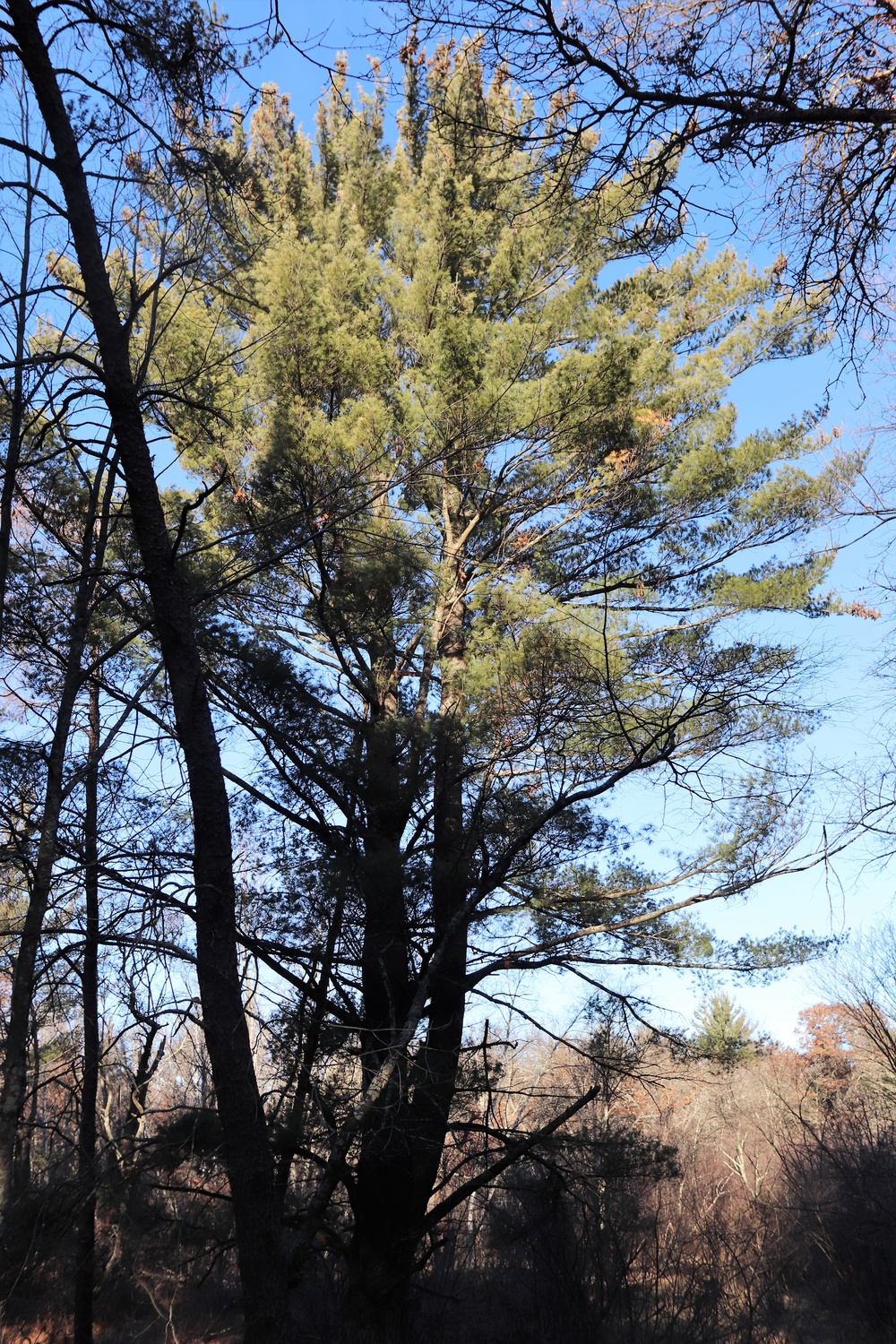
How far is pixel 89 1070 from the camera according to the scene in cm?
571

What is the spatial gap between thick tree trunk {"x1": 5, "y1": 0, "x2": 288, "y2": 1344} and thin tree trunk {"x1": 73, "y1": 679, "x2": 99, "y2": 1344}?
65 cm

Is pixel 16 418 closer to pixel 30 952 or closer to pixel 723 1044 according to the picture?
pixel 30 952

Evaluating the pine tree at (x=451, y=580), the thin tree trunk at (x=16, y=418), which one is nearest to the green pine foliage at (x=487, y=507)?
the pine tree at (x=451, y=580)

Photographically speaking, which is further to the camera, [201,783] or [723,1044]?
[723,1044]

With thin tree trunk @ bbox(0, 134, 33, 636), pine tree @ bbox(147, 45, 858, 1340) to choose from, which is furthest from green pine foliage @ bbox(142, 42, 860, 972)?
thin tree trunk @ bbox(0, 134, 33, 636)

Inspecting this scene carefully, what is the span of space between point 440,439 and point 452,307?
1.76 m

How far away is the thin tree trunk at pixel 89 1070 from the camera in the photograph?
4.89 metres

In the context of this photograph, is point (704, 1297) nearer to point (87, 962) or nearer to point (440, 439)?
point (87, 962)

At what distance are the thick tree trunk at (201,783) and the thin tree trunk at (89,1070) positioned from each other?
2.12 ft

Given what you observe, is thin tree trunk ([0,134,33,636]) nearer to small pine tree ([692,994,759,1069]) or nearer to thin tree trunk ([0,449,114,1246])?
thin tree trunk ([0,449,114,1246])

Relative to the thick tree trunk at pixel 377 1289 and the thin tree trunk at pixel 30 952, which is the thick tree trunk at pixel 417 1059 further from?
the thin tree trunk at pixel 30 952

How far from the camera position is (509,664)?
312 inches

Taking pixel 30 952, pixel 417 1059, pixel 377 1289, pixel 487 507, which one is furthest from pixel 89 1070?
pixel 487 507

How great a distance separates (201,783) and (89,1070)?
7.78ft
